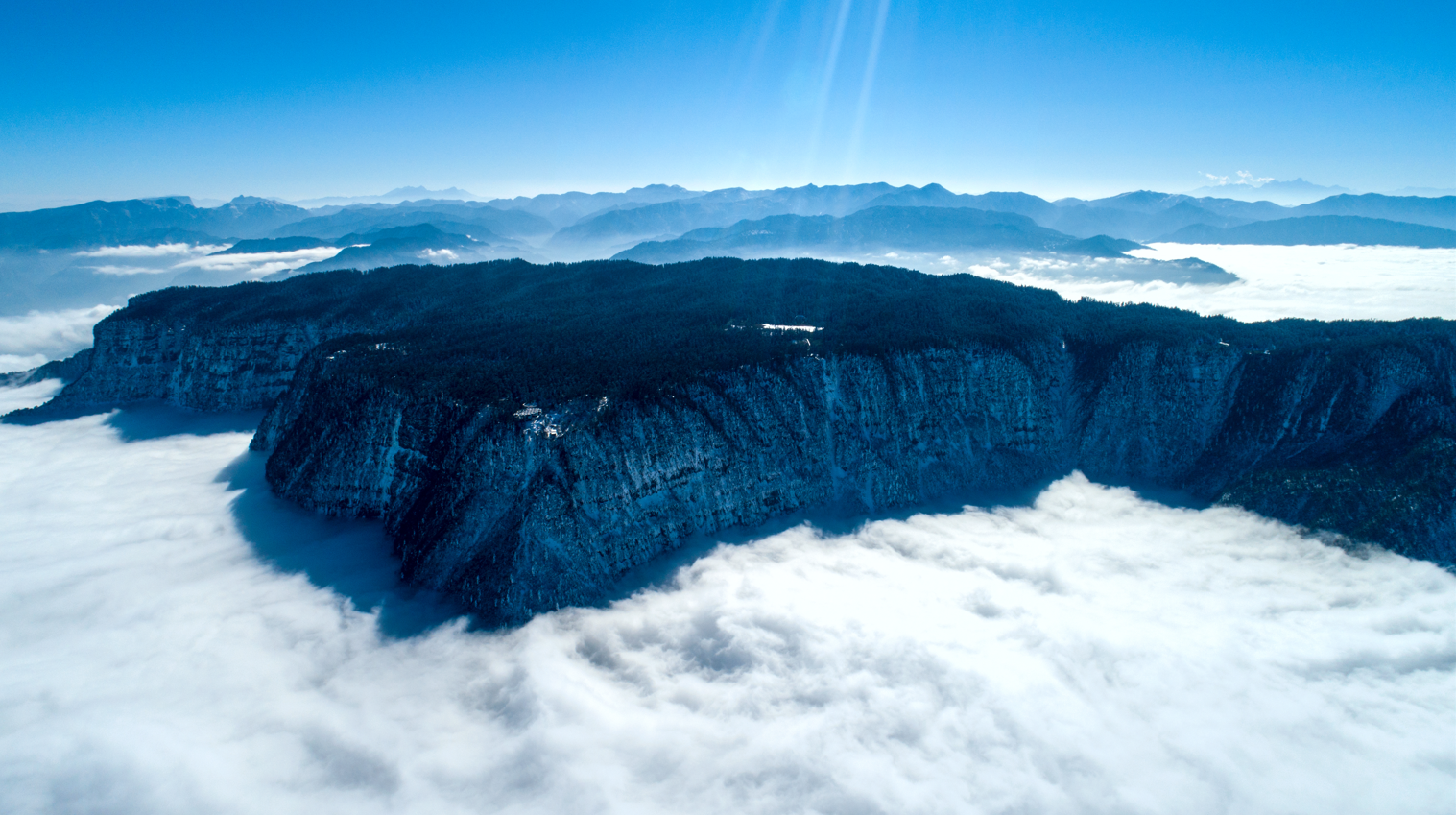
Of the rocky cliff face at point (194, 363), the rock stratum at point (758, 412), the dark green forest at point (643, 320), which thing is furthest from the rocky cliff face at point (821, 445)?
the rocky cliff face at point (194, 363)

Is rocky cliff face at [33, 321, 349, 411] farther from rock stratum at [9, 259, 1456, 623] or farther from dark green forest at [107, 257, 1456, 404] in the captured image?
dark green forest at [107, 257, 1456, 404]

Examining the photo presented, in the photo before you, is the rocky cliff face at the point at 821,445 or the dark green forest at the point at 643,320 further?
the dark green forest at the point at 643,320

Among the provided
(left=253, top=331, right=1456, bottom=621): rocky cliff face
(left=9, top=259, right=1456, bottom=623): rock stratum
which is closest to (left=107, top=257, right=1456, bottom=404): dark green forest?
(left=9, top=259, right=1456, bottom=623): rock stratum

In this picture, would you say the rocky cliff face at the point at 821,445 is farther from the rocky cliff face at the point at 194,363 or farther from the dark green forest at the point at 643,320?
the rocky cliff face at the point at 194,363

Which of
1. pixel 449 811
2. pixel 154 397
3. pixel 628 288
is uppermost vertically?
pixel 628 288

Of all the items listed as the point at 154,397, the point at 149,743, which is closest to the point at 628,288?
the point at 154,397

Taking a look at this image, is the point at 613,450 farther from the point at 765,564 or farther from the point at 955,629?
the point at 955,629

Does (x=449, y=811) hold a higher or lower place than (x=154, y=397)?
lower
